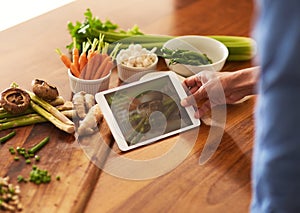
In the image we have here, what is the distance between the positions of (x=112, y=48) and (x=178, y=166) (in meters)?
0.51

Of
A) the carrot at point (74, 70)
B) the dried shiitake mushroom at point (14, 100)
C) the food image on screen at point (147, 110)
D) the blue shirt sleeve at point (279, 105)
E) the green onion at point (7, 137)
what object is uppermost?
the blue shirt sleeve at point (279, 105)

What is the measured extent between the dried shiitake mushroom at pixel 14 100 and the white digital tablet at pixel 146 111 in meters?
0.19

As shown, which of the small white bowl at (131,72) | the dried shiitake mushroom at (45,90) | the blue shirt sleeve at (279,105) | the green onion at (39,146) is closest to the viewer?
the blue shirt sleeve at (279,105)

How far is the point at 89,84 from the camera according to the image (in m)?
1.62

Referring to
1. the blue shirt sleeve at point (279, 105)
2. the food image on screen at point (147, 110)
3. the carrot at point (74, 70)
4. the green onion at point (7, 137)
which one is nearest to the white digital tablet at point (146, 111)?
the food image on screen at point (147, 110)

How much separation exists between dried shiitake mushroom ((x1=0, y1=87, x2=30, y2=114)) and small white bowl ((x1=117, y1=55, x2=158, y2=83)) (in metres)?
0.28

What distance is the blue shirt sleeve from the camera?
82cm

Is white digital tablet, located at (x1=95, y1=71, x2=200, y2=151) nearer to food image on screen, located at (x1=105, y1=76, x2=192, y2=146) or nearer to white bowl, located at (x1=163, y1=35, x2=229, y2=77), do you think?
food image on screen, located at (x1=105, y1=76, x2=192, y2=146)

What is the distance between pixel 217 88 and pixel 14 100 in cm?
54

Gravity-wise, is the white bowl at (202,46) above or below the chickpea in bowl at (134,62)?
below

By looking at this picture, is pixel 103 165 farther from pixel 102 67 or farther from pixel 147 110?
pixel 102 67

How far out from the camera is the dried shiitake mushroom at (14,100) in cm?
151

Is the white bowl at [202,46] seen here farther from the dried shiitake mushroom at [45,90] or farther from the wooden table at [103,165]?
the dried shiitake mushroom at [45,90]

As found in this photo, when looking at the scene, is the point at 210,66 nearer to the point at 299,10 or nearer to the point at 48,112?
the point at 48,112
